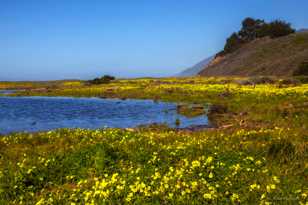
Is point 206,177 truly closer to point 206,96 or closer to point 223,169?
point 223,169

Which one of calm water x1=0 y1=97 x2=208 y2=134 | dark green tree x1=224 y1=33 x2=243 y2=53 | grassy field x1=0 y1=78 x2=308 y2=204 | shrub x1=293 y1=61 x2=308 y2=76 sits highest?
dark green tree x1=224 y1=33 x2=243 y2=53

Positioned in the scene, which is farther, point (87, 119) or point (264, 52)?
point (264, 52)

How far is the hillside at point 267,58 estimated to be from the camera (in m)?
86.6

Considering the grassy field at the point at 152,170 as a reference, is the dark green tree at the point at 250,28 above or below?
above

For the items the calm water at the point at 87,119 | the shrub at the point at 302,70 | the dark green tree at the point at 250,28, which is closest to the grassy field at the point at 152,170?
the calm water at the point at 87,119

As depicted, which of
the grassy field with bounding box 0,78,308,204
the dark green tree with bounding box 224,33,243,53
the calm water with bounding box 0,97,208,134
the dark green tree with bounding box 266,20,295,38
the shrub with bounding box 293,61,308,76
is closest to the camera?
the grassy field with bounding box 0,78,308,204

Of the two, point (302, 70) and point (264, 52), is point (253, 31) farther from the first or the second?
point (302, 70)

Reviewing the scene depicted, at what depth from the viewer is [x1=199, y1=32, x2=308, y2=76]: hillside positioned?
86.6 metres

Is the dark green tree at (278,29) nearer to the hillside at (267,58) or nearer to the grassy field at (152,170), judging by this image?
the hillside at (267,58)

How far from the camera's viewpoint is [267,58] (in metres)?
104

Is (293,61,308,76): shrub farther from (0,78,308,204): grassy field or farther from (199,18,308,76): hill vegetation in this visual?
(0,78,308,204): grassy field

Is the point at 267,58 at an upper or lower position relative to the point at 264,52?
lower

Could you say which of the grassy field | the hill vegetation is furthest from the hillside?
the grassy field

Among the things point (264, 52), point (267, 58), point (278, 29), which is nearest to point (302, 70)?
point (267, 58)
